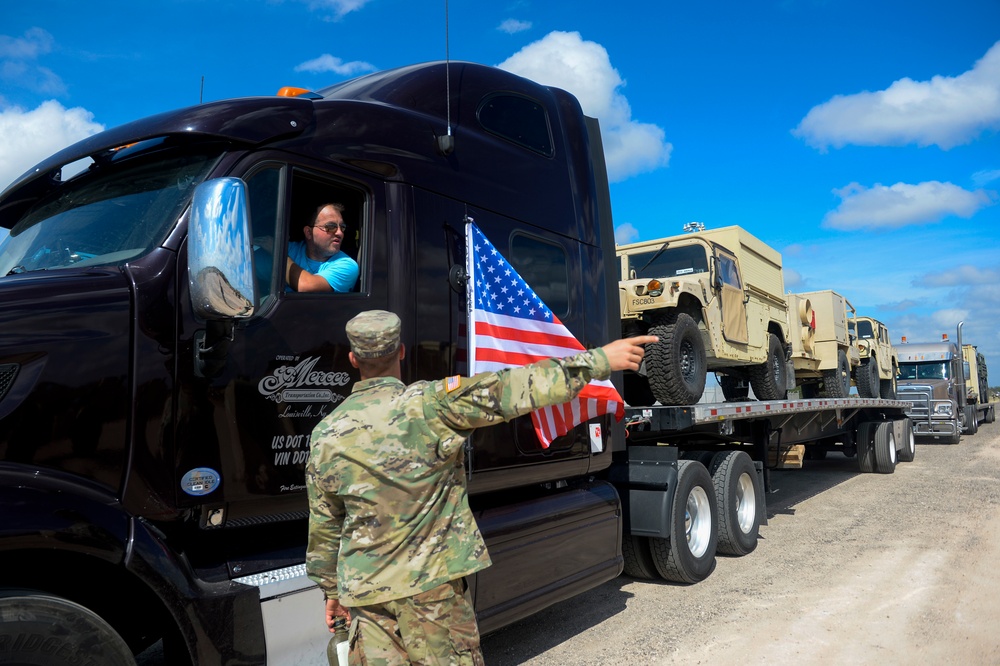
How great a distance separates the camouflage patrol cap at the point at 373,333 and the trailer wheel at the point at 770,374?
895 cm

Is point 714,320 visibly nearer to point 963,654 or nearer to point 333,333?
point 963,654

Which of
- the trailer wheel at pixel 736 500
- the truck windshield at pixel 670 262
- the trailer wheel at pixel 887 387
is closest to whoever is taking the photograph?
the trailer wheel at pixel 736 500

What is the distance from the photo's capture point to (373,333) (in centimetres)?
232

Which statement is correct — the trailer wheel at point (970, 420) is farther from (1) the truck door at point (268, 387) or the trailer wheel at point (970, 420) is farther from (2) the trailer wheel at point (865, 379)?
(1) the truck door at point (268, 387)

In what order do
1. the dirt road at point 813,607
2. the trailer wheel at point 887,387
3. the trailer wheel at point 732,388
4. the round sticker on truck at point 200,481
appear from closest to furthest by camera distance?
the round sticker on truck at point 200,481 < the dirt road at point 813,607 < the trailer wheel at point 732,388 < the trailer wheel at point 887,387

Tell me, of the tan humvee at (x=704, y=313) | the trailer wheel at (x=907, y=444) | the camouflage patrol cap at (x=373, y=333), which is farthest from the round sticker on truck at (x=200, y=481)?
the trailer wheel at (x=907, y=444)

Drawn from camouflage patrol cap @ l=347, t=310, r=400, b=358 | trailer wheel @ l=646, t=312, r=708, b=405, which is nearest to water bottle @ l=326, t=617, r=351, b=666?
camouflage patrol cap @ l=347, t=310, r=400, b=358

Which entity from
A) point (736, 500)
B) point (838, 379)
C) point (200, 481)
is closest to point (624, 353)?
point (200, 481)

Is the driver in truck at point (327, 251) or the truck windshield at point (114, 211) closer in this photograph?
the truck windshield at point (114, 211)

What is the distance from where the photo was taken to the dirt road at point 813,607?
445cm

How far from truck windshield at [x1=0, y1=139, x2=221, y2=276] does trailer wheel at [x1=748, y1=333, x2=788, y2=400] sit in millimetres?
8908

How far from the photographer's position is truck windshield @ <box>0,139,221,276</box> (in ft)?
9.30

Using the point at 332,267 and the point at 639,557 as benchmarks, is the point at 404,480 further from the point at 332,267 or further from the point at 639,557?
the point at 639,557

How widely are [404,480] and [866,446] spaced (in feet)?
43.0
